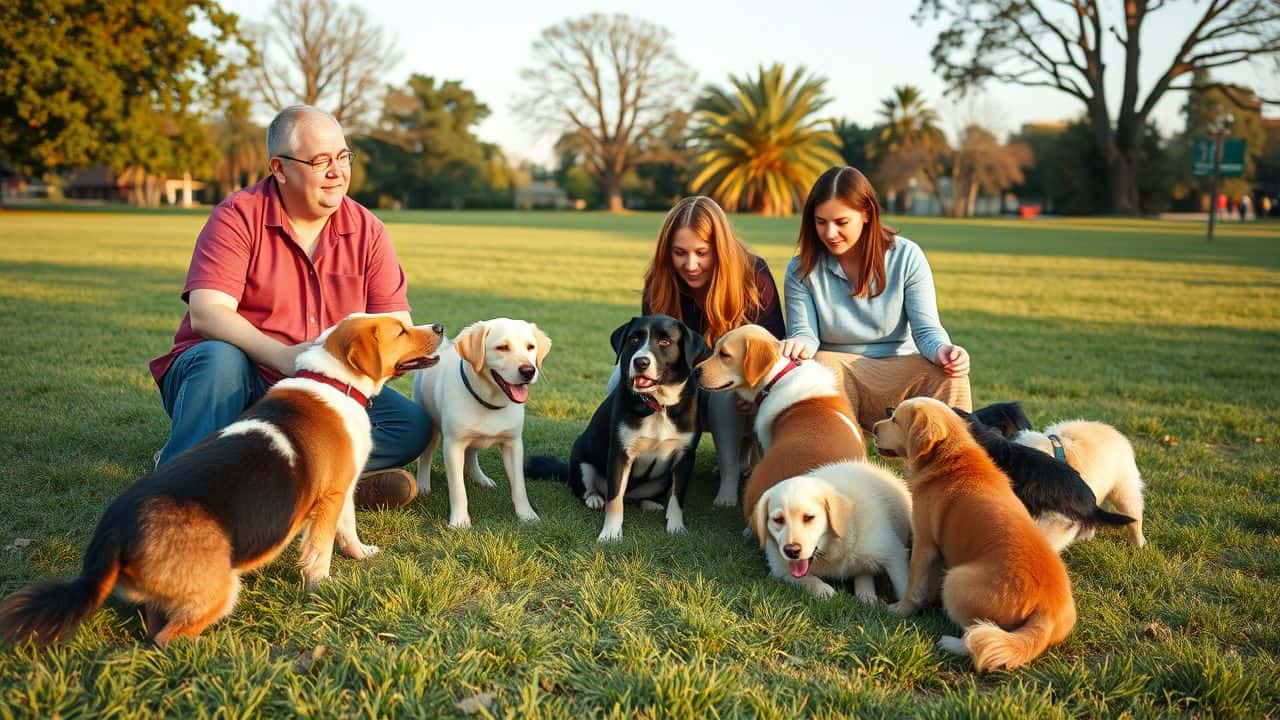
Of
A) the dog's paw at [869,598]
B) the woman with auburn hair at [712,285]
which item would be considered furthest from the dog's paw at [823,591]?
the woman with auburn hair at [712,285]

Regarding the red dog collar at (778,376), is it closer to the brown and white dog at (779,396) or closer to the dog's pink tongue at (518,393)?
the brown and white dog at (779,396)

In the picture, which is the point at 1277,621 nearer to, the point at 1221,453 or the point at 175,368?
the point at 1221,453

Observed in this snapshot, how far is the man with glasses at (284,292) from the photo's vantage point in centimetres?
389

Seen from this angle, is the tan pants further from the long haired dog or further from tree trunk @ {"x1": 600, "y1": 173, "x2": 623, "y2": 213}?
tree trunk @ {"x1": 600, "y1": 173, "x2": 623, "y2": 213}

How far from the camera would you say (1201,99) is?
5981 centimetres

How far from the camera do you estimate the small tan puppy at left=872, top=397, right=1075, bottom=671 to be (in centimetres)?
272

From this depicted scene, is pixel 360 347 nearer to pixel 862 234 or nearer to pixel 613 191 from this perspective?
pixel 862 234

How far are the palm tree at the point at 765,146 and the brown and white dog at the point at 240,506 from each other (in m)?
55.8

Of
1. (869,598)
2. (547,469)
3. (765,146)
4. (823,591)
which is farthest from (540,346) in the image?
(765,146)

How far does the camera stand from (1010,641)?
2660mm

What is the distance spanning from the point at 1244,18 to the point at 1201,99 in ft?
60.3

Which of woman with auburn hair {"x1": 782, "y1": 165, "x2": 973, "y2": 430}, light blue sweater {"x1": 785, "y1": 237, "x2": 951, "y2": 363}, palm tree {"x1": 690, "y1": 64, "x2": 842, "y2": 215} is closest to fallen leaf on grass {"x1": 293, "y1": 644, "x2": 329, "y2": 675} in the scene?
woman with auburn hair {"x1": 782, "y1": 165, "x2": 973, "y2": 430}

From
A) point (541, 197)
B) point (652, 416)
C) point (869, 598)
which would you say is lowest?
point (869, 598)

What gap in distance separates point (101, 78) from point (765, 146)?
4032 centimetres
